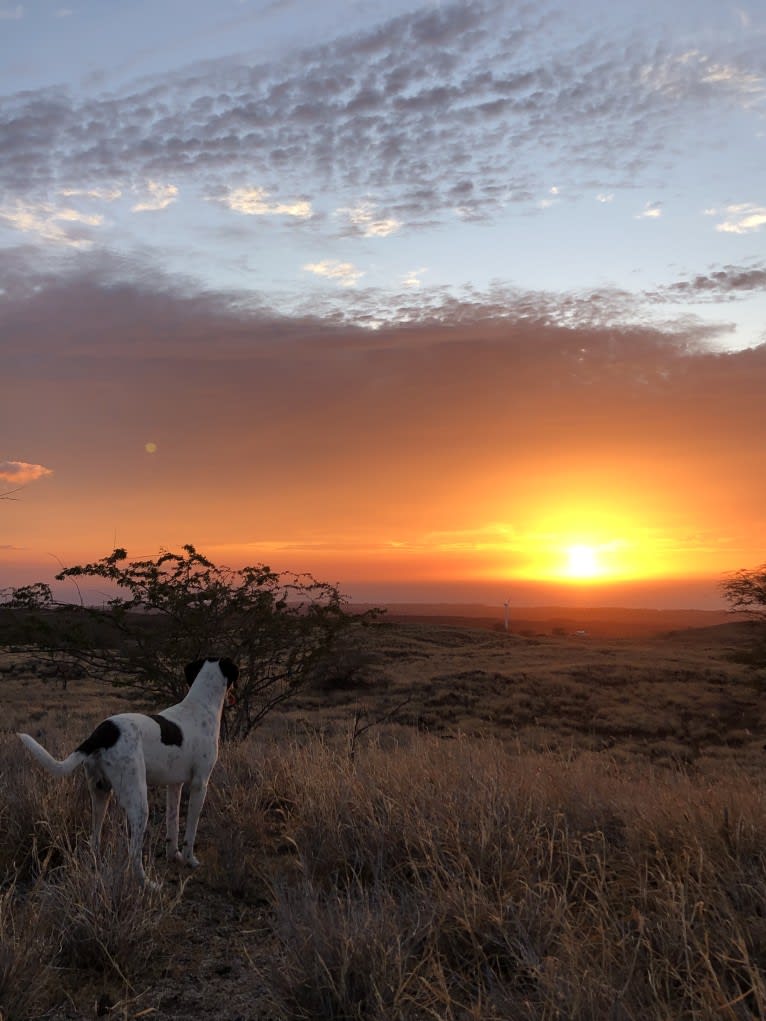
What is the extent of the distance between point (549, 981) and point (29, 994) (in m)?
2.40

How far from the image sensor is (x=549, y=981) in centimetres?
348

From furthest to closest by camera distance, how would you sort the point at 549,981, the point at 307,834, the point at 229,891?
the point at 307,834 → the point at 229,891 → the point at 549,981

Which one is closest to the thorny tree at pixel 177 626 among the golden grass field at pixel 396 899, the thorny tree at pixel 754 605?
the golden grass field at pixel 396 899

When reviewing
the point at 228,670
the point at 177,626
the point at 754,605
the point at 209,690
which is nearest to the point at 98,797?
the point at 209,690

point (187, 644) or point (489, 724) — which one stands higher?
point (187, 644)

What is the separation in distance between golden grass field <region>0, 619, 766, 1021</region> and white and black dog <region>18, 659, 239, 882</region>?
29cm

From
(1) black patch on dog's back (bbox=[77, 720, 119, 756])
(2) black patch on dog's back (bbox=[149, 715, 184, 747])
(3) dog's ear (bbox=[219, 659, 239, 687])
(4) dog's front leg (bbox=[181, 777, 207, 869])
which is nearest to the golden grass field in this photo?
(4) dog's front leg (bbox=[181, 777, 207, 869])

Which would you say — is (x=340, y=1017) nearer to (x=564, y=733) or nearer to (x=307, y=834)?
(x=307, y=834)

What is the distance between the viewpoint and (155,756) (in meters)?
5.90

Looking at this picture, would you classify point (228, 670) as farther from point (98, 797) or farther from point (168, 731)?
point (98, 797)

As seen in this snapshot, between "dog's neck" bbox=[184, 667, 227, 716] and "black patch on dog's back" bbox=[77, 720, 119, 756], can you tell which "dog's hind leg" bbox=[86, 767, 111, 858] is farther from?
"dog's neck" bbox=[184, 667, 227, 716]

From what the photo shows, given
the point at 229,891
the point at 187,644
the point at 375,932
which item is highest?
the point at 187,644

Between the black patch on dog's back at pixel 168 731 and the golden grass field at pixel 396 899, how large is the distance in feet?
2.46

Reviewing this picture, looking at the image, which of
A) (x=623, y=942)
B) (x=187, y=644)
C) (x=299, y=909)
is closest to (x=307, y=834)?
(x=299, y=909)
